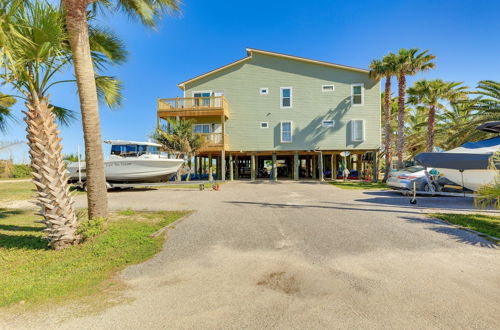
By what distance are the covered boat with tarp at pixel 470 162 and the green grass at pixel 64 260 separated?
971 cm

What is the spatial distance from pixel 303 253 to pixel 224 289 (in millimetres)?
1802

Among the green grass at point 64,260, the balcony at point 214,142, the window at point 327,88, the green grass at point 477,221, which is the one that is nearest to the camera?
the green grass at point 64,260

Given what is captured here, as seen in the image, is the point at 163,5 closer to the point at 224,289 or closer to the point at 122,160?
the point at 224,289

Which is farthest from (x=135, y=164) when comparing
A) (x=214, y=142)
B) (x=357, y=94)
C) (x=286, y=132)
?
(x=357, y=94)

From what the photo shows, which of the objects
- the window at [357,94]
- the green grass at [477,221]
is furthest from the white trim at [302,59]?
the green grass at [477,221]

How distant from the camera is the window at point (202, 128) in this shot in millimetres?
20792

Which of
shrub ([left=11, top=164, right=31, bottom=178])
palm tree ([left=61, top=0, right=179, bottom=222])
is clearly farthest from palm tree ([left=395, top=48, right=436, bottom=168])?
shrub ([left=11, top=164, right=31, bottom=178])

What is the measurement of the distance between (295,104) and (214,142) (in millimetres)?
8117

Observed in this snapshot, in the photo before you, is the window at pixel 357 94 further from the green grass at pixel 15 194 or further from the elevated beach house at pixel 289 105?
the green grass at pixel 15 194

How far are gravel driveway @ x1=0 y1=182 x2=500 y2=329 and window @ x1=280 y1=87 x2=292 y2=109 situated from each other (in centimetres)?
1633

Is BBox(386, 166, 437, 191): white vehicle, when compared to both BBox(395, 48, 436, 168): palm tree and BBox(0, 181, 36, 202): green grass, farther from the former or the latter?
BBox(0, 181, 36, 202): green grass

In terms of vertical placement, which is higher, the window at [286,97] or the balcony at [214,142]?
the window at [286,97]

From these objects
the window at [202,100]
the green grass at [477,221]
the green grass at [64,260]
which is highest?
the window at [202,100]

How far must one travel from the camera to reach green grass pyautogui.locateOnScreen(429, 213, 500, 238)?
5.35 m
